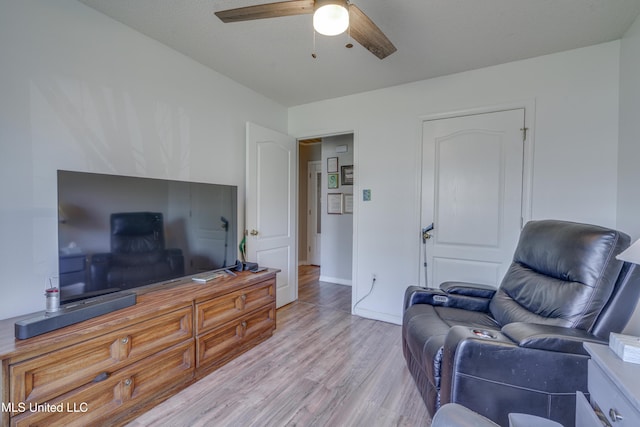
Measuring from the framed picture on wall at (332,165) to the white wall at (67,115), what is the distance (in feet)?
8.17

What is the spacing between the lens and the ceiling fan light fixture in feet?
4.28

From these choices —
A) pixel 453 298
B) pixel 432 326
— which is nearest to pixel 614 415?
pixel 432 326

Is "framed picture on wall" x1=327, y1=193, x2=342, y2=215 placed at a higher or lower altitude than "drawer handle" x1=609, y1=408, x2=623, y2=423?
higher

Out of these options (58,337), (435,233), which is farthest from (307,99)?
(58,337)

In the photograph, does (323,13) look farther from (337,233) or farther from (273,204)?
(337,233)

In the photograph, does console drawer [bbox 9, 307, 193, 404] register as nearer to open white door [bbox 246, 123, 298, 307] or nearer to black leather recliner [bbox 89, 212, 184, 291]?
black leather recliner [bbox 89, 212, 184, 291]

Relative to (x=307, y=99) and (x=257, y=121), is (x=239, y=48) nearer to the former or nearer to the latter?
(x=257, y=121)

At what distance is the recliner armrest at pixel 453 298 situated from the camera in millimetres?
2178

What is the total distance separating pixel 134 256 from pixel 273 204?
64.8 inches

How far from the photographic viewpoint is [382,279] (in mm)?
3150

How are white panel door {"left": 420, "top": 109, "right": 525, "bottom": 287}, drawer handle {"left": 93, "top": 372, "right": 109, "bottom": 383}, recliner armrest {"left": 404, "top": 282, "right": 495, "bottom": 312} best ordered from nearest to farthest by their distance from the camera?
drawer handle {"left": 93, "top": 372, "right": 109, "bottom": 383}, recliner armrest {"left": 404, "top": 282, "right": 495, "bottom": 312}, white panel door {"left": 420, "top": 109, "right": 525, "bottom": 287}

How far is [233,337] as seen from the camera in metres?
2.27

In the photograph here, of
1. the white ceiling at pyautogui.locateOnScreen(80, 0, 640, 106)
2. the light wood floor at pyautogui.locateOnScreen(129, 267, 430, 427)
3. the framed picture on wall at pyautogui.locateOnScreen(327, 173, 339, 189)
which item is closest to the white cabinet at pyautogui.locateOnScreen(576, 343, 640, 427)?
the light wood floor at pyautogui.locateOnScreen(129, 267, 430, 427)

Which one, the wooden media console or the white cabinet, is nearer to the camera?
the white cabinet
